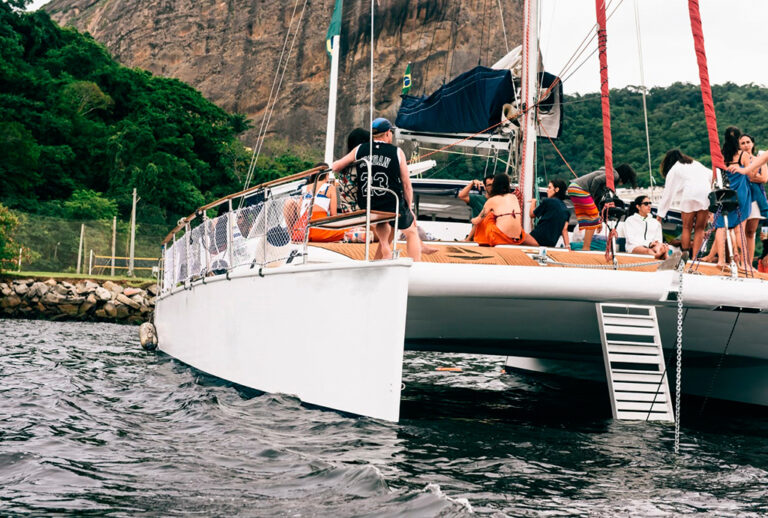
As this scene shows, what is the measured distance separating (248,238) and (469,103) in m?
5.45

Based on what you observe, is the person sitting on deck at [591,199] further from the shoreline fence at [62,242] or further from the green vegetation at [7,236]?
the shoreline fence at [62,242]

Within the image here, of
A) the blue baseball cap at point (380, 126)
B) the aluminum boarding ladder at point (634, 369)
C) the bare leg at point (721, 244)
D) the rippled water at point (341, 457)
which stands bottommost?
the rippled water at point (341, 457)

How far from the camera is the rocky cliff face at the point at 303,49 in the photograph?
218 feet

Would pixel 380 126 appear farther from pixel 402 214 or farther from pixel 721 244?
pixel 721 244

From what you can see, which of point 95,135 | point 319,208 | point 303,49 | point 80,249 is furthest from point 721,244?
point 303,49

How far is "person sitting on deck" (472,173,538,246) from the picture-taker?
23.7 feet

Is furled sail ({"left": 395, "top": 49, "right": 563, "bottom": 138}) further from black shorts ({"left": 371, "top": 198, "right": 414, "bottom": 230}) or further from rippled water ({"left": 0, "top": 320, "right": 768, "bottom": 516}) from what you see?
black shorts ({"left": 371, "top": 198, "right": 414, "bottom": 230})

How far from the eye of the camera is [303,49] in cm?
6931

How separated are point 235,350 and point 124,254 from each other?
866 inches

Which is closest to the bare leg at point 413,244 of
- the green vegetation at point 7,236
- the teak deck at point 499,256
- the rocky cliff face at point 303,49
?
the teak deck at point 499,256

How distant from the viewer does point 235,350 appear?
23.1 ft

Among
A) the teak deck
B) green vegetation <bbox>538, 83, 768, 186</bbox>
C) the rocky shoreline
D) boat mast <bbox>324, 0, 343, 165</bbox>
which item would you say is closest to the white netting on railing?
the teak deck

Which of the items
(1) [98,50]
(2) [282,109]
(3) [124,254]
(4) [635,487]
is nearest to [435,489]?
(4) [635,487]

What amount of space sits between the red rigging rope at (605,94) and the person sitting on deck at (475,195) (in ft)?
3.90
